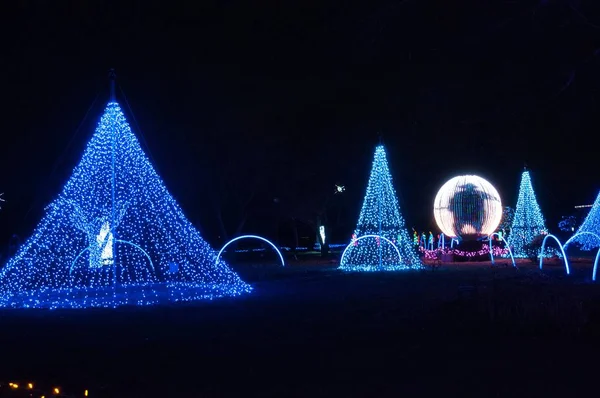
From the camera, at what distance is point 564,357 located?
8039mm

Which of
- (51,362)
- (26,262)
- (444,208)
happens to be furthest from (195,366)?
(444,208)

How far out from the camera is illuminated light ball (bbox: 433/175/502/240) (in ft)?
114

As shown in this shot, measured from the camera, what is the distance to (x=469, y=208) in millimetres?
34844

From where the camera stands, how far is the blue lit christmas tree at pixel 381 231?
28.4 m

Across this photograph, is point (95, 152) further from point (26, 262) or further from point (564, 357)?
point (564, 357)

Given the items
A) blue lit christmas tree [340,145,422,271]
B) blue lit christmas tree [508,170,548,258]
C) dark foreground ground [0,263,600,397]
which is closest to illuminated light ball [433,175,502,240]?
blue lit christmas tree [508,170,548,258]

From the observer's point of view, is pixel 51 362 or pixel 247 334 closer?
pixel 51 362

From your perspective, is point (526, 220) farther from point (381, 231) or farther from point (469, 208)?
point (381, 231)

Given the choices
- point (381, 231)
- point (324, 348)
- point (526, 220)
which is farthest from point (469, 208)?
point (324, 348)

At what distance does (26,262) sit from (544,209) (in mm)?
41844

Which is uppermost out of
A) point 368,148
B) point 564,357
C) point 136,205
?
point 368,148

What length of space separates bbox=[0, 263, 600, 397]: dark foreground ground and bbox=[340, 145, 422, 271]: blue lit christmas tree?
13.6 m

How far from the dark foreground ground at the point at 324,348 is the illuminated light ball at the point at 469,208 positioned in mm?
20280

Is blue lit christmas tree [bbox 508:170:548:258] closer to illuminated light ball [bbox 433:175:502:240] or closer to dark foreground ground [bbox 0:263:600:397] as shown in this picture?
illuminated light ball [bbox 433:175:502:240]
